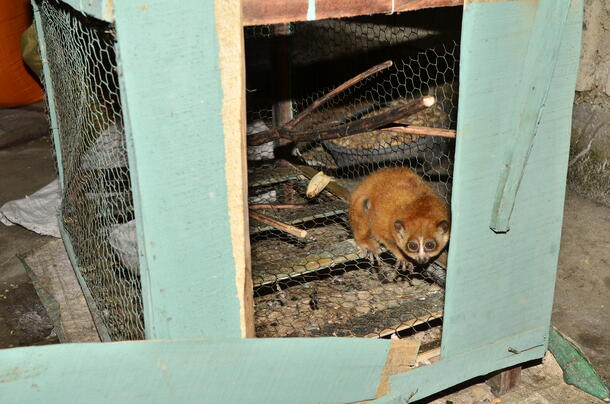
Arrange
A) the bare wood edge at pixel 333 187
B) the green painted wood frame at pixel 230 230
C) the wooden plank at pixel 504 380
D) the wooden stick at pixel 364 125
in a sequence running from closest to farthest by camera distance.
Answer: the green painted wood frame at pixel 230 230 < the wooden stick at pixel 364 125 < the wooden plank at pixel 504 380 < the bare wood edge at pixel 333 187

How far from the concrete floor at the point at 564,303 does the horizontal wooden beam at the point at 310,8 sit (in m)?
1.98

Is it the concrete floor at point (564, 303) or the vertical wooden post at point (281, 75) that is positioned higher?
the vertical wooden post at point (281, 75)

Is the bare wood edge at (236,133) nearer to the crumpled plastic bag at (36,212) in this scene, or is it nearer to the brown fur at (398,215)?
the brown fur at (398,215)

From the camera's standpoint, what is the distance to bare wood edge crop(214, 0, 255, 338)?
5.88 feet

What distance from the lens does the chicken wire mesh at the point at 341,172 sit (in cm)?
332

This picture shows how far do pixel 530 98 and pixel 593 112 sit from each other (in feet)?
9.86

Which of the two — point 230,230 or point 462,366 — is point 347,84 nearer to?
point 230,230

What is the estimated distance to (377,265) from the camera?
400 centimetres

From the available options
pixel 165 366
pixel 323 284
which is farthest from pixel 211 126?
pixel 323 284

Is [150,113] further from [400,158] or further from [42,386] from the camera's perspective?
[400,158]

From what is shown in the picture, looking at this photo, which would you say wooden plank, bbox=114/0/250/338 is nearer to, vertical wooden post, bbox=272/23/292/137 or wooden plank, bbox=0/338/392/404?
wooden plank, bbox=0/338/392/404

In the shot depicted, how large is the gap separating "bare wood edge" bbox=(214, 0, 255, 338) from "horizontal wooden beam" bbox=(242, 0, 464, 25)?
0.21 ft

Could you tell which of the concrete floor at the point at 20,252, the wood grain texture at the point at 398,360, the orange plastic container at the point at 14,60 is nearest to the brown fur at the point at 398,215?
the wood grain texture at the point at 398,360

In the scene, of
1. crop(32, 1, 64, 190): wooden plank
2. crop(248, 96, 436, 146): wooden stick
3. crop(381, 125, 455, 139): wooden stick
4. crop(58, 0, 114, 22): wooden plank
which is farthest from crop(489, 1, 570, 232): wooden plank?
crop(32, 1, 64, 190): wooden plank
